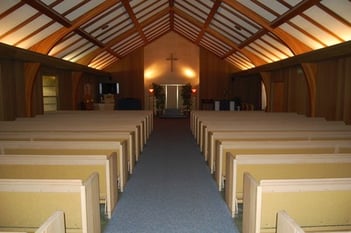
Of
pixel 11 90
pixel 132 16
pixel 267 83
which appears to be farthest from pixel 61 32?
pixel 267 83

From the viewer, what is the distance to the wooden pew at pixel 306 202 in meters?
2.16

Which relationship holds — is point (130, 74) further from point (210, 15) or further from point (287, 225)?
point (287, 225)

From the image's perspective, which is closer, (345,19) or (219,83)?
(345,19)

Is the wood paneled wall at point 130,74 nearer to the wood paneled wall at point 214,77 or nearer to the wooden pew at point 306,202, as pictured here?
the wood paneled wall at point 214,77

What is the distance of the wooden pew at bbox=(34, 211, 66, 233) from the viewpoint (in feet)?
5.09

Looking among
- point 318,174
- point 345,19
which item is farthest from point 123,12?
point 318,174

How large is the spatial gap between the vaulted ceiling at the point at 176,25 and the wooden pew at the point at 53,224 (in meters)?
5.41

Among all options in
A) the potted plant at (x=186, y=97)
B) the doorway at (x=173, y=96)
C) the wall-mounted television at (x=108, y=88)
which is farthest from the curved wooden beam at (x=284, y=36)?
the wall-mounted television at (x=108, y=88)

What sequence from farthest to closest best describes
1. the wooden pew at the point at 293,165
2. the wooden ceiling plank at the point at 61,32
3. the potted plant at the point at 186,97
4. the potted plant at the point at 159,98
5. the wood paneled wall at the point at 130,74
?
the wood paneled wall at the point at 130,74 → the potted plant at the point at 159,98 → the potted plant at the point at 186,97 → the wooden ceiling plank at the point at 61,32 → the wooden pew at the point at 293,165

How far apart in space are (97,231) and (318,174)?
217cm

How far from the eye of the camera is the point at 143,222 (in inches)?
121

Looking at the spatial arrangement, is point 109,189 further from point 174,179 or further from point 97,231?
point 174,179

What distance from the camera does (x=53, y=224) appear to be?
164 centimetres

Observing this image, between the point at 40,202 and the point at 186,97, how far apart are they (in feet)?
46.1
